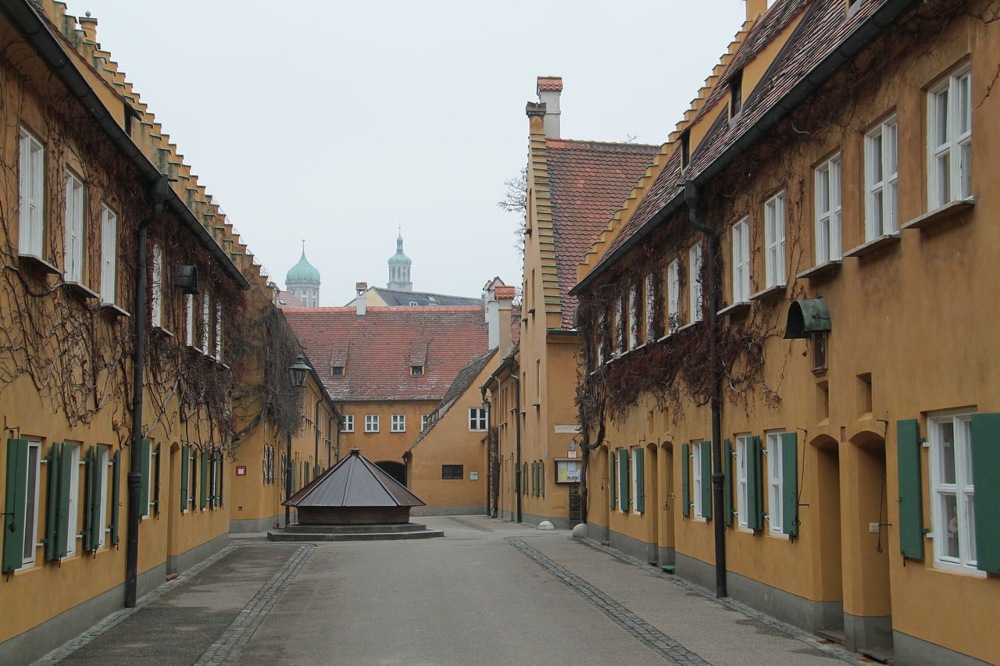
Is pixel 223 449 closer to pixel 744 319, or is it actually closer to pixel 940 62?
pixel 744 319

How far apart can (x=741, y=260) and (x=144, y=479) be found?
372 inches

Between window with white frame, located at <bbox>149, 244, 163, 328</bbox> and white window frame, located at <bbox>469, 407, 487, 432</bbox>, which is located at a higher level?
window with white frame, located at <bbox>149, 244, 163, 328</bbox>

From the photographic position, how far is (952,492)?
10930 mm

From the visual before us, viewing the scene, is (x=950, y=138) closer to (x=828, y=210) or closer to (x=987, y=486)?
(x=987, y=486)

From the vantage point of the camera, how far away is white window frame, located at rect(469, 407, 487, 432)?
62.9 m

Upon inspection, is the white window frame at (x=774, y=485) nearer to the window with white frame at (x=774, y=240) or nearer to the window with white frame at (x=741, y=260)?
the window with white frame at (x=774, y=240)

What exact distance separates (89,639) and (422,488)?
4757 centimetres

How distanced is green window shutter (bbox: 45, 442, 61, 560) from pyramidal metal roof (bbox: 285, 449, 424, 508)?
21.0 meters

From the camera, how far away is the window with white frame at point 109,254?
16.3 m

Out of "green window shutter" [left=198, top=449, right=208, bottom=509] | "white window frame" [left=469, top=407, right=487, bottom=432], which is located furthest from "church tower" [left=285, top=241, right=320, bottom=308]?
"green window shutter" [left=198, top=449, right=208, bottom=509]

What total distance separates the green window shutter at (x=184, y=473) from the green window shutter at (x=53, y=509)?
359 inches

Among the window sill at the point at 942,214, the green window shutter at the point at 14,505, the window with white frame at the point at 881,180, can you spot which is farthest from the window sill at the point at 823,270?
the green window shutter at the point at 14,505

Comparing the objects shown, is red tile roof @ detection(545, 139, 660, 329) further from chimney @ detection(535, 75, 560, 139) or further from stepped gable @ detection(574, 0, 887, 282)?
stepped gable @ detection(574, 0, 887, 282)

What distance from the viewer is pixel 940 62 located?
10992 millimetres
